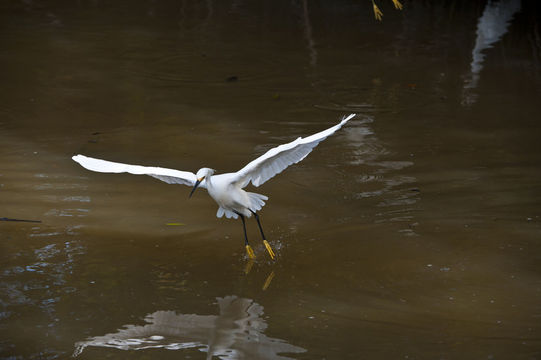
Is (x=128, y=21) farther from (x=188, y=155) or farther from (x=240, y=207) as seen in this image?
(x=240, y=207)

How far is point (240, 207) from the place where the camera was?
600 cm

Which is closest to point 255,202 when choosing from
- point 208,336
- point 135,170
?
point 135,170

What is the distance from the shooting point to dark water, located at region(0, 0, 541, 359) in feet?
15.8

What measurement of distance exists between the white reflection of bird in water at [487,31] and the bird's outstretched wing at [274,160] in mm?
4990

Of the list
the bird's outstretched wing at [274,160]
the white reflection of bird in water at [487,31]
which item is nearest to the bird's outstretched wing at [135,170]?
the bird's outstretched wing at [274,160]

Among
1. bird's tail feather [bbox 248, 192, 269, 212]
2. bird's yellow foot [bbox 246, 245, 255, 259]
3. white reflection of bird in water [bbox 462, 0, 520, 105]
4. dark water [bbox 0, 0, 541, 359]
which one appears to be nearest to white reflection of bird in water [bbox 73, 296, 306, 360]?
dark water [bbox 0, 0, 541, 359]

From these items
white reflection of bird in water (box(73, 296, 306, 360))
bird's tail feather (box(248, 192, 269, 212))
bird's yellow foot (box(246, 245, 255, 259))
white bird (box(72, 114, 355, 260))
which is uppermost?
white bird (box(72, 114, 355, 260))

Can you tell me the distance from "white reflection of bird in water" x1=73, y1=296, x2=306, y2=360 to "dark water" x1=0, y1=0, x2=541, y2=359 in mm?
14

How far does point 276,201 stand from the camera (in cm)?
708

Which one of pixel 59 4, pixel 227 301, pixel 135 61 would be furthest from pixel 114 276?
pixel 59 4

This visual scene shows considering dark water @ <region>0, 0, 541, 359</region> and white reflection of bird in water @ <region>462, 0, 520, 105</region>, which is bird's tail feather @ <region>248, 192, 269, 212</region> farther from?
white reflection of bird in water @ <region>462, 0, 520, 105</region>

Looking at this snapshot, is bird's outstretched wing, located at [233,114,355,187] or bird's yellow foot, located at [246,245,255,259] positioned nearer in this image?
bird's outstretched wing, located at [233,114,355,187]

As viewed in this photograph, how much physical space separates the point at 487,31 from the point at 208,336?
11.7 metres

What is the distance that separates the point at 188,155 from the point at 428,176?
2486mm
